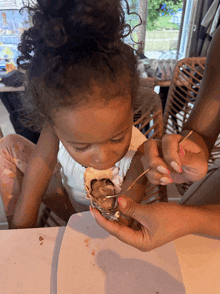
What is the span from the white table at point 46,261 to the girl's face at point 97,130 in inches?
9.2

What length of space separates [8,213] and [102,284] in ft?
1.63

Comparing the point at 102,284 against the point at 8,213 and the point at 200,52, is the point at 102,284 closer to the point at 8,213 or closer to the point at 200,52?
the point at 8,213

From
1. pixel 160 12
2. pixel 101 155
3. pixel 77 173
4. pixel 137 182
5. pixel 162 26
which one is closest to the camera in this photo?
pixel 101 155

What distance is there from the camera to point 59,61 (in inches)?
18.8

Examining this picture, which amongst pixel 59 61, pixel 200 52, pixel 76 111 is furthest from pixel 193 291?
pixel 200 52

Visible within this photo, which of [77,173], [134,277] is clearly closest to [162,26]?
[77,173]

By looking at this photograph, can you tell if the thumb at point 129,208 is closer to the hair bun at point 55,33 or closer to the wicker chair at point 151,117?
the wicker chair at point 151,117

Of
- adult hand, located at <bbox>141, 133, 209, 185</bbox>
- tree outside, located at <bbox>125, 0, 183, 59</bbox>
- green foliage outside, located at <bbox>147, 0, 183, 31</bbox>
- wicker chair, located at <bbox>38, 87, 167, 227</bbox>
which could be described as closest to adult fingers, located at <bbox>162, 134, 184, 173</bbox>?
adult hand, located at <bbox>141, 133, 209, 185</bbox>

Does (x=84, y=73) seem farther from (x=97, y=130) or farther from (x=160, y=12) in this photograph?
(x=160, y=12)

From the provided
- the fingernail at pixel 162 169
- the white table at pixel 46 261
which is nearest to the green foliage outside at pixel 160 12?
the fingernail at pixel 162 169

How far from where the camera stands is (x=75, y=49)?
0.47m

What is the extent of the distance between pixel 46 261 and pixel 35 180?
32 cm

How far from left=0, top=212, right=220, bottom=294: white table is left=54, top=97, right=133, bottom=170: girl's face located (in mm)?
233

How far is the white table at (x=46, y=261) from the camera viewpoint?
46 cm
